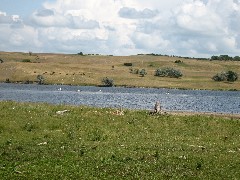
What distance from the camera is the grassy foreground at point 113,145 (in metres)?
24.6

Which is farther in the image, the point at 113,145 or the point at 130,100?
the point at 130,100

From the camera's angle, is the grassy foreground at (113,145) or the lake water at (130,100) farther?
the lake water at (130,100)

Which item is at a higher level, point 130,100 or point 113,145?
point 113,145

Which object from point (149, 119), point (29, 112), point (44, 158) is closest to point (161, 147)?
point (44, 158)

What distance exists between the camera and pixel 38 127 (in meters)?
39.0

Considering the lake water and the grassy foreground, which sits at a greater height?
the grassy foreground

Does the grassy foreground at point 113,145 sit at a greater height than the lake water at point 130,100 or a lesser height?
greater

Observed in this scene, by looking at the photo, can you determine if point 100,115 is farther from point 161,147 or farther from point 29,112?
point 161,147

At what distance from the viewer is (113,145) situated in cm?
3266

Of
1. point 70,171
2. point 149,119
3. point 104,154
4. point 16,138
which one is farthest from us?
point 149,119

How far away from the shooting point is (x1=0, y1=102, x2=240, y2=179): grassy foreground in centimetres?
2456

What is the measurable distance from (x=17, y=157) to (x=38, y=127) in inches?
469

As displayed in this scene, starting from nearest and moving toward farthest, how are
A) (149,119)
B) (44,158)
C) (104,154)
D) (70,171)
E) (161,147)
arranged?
(70,171) → (44,158) → (104,154) → (161,147) → (149,119)

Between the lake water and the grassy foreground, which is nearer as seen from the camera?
the grassy foreground
